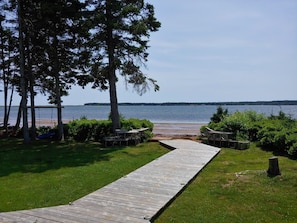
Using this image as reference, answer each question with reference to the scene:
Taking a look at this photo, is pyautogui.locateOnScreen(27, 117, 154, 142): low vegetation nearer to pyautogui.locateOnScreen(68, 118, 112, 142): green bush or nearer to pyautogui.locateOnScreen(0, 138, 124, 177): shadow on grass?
pyautogui.locateOnScreen(68, 118, 112, 142): green bush

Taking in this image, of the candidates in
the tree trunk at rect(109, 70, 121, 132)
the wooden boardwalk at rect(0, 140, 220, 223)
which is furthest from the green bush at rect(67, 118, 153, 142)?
the wooden boardwalk at rect(0, 140, 220, 223)

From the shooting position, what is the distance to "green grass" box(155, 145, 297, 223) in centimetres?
534

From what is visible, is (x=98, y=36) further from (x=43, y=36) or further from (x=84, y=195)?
(x=84, y=195)

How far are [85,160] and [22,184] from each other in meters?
3.32

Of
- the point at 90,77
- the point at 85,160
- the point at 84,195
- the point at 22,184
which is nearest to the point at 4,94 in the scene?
the point at 90,77

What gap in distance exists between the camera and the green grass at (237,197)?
5.34 metres

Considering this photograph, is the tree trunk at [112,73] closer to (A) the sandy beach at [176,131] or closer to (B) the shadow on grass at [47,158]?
(B) the shadow on grass at [47,158]

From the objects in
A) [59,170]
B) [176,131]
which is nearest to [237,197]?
[59,170]

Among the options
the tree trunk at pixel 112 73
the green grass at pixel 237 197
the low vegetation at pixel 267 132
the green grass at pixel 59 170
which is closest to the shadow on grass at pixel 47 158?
the green grass at pixel 59 170

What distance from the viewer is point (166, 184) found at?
7.11 meters

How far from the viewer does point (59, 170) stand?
9141 mm

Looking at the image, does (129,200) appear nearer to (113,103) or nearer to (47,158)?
(47,158)

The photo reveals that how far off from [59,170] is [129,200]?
3.96 m

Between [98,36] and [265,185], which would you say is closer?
[265,185]
